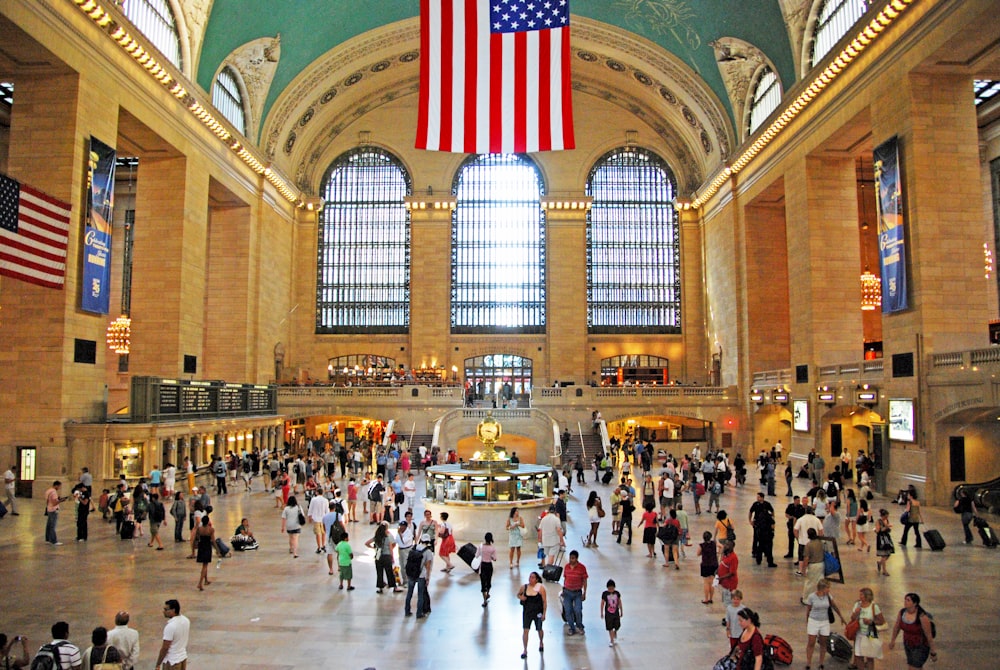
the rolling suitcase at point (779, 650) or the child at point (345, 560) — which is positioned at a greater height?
the child at point (345, 560)

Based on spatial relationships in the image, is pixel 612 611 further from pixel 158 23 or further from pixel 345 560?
pixel 158 23

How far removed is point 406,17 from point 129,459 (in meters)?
25.3

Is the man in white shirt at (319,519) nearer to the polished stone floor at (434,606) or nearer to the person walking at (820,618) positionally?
the polished stone floor at (434,606)

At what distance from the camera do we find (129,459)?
67.6 ft

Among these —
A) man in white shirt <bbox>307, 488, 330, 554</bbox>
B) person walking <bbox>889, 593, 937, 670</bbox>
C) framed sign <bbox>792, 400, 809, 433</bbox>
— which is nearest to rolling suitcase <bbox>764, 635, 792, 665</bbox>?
person walking <bbox>889, 593, 937, 670</bbox>

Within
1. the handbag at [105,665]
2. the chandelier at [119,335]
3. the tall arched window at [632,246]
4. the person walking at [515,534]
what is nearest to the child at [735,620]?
the person walking at [515,534]

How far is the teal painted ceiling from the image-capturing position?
94.7ft

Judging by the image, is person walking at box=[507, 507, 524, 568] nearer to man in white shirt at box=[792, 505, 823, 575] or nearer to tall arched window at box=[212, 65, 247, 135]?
man in white shirt at box=[792, 505, 823, 575]

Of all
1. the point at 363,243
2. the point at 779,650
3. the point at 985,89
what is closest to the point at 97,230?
the point at 779,650

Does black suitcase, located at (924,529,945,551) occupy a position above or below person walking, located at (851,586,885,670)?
below

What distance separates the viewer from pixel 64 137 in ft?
67.7

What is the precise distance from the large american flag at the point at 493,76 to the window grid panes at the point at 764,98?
17087mm

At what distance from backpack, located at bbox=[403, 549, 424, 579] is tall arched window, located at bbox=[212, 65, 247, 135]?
2639 cm

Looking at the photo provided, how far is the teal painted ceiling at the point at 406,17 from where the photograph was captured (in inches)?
1136
